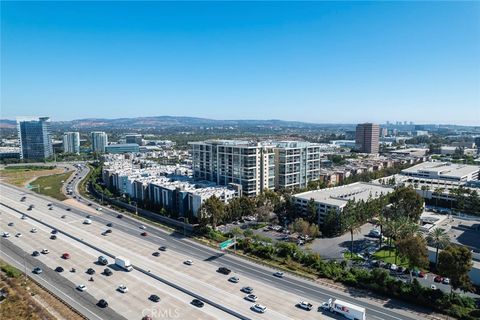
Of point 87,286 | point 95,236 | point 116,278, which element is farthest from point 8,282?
point 95,236

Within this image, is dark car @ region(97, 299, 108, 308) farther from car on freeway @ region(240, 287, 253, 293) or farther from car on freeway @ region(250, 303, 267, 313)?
car on freeway @ region(250, 303, 267, 313)

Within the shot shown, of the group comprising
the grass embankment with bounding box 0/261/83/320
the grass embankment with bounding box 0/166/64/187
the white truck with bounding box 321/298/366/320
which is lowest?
the grass embankment with bounding box 0/166/64/187

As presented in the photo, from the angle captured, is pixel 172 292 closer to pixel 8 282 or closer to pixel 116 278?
pixel 116 278

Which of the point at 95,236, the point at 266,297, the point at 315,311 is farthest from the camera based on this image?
the point at 95,236

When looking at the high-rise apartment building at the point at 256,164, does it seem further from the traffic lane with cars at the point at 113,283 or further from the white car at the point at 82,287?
the white car at the point at 82,287

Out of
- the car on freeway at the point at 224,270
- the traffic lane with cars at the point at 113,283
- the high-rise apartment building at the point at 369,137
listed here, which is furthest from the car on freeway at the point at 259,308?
the high-rise apartment building at the point at 369,137

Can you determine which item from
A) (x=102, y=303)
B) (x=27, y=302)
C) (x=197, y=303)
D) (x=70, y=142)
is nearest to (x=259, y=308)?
(x=197, y=303)

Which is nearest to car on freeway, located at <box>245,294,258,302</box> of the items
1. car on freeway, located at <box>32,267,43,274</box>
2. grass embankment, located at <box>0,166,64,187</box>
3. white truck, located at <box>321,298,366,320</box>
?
white truck, located at <box>321,298,366,320</box>
